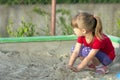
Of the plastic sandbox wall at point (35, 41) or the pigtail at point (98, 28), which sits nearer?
the pigtail at point (98, 28)

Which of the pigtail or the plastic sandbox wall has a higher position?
the pigtail

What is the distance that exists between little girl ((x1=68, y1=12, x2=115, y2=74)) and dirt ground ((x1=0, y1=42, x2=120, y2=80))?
0.33 ft

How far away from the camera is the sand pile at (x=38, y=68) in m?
4.19

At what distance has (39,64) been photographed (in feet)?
15.4

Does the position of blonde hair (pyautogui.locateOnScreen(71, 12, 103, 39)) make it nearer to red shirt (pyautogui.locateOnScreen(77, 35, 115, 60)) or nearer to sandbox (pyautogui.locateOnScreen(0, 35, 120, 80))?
red shirt (pyautogui.locateOnScreen(77, 35, 115, 60))

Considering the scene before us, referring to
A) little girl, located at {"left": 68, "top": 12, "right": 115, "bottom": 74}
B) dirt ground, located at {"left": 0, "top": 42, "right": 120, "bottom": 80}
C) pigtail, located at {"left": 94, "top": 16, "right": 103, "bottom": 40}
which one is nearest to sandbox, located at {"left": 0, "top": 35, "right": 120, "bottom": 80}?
dirt ground, located at {"left": 0, "top": 42, "right": 120, "bottom": 80}

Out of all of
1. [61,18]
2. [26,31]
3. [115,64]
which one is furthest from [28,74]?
[61,18]

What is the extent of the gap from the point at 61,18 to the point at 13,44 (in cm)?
165

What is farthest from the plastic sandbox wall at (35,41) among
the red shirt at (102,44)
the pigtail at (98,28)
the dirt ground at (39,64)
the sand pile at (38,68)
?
the pigtail at (98,28)

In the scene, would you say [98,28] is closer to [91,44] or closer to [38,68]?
[91,44]

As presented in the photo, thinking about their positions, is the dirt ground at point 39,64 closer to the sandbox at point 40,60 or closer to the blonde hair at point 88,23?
the sandbox at point 40,60

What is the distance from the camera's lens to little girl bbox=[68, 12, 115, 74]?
4172mm

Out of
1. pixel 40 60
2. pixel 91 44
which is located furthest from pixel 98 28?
pixel 40 60

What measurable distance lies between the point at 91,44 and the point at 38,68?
0.61 metres
